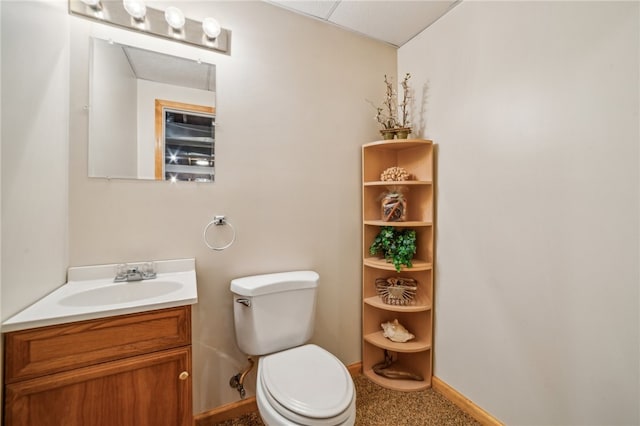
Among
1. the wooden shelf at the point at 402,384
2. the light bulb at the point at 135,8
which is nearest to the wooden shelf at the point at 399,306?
the wooden shelf at the point at 402,384

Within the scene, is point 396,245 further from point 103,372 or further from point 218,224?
point 103,372

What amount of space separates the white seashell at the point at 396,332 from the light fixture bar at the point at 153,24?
79.4 inches

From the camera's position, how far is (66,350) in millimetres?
881

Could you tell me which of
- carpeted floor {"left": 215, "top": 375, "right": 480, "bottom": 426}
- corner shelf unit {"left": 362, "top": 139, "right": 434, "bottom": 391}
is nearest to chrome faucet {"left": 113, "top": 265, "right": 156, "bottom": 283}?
carpeted floor {"left": 215, "top": 375, "right": 480, "bottom": 426}

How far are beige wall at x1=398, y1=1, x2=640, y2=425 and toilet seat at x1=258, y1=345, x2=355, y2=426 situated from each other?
87 cm

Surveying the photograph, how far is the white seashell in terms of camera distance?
5.98ft

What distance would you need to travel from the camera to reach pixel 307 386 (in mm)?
1138

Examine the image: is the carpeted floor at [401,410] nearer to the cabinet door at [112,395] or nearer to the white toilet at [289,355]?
the white toilet at [289,355]

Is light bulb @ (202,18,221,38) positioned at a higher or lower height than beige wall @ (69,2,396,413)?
higher

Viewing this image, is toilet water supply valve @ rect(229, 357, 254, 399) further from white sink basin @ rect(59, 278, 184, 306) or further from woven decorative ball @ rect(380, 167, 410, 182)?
woven decorative ball @ rect(380, 167, 410, 182)

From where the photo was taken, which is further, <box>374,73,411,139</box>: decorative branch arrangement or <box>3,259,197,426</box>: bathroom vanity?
<box>374,73,411,139</box>: decorative branch arrangement

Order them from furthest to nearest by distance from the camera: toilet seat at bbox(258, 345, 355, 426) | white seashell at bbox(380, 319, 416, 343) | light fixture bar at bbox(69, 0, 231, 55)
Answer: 1. white seashell at bbox(380, 319, 416, 343)
2. light fixture bar at bbox(69, 0, 231, 55)
3. toilet seat at bbox(258, 345, 355, 426)

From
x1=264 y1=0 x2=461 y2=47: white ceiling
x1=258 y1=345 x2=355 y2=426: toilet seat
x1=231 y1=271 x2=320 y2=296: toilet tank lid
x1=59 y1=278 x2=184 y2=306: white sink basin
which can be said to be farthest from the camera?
x1=264 y1=0 x2=461 y2=47: white ceiling

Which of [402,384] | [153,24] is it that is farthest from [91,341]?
[402,384]
